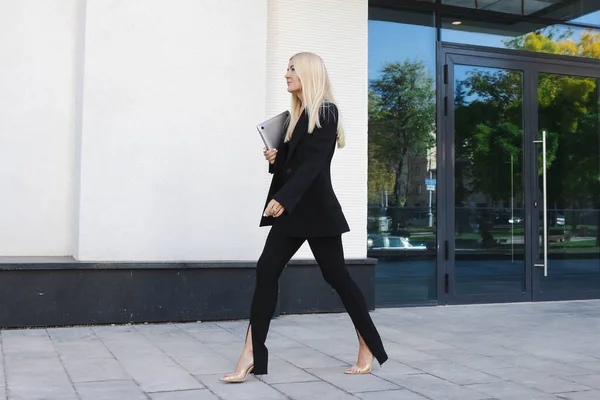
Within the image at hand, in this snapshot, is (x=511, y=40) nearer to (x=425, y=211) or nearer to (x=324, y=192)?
(x=425, y=211)

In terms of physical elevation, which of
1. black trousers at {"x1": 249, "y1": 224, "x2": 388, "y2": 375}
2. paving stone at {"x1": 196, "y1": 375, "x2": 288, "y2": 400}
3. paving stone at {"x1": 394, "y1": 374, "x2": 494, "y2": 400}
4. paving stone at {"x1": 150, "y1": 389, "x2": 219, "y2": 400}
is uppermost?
black trousers at {"x1": 249, "y1": 224, "x2": 388, "y2": 375}

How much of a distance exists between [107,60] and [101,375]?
9.01 ft

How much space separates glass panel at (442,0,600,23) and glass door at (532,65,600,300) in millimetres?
589

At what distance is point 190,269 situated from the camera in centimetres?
578

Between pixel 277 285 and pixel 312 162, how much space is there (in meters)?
0.69

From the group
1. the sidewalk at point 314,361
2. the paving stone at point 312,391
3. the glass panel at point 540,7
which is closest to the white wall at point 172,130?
the sidewalk at point 314,361

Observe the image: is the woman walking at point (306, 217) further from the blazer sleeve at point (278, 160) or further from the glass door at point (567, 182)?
the glass door at point (567, 182)

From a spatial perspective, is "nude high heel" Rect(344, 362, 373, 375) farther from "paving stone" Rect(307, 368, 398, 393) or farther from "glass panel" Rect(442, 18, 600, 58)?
"glass panel" Rect(442, 18, 600, 58)

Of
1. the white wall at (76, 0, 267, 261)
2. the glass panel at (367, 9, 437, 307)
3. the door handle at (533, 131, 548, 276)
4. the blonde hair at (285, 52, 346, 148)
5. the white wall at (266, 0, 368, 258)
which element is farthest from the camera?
the door handle at (533, 131, 548, 276)

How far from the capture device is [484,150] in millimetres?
7582

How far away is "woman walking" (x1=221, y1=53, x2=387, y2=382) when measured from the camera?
3.85 metres

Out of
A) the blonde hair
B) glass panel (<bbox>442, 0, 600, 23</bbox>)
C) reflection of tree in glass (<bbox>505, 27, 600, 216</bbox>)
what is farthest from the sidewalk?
glass panel (<bbox>442, 0, 600, 23</bbox>)

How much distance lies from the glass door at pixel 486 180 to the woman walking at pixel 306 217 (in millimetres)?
3513

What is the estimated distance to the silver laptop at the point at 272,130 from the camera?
13.0 ft
